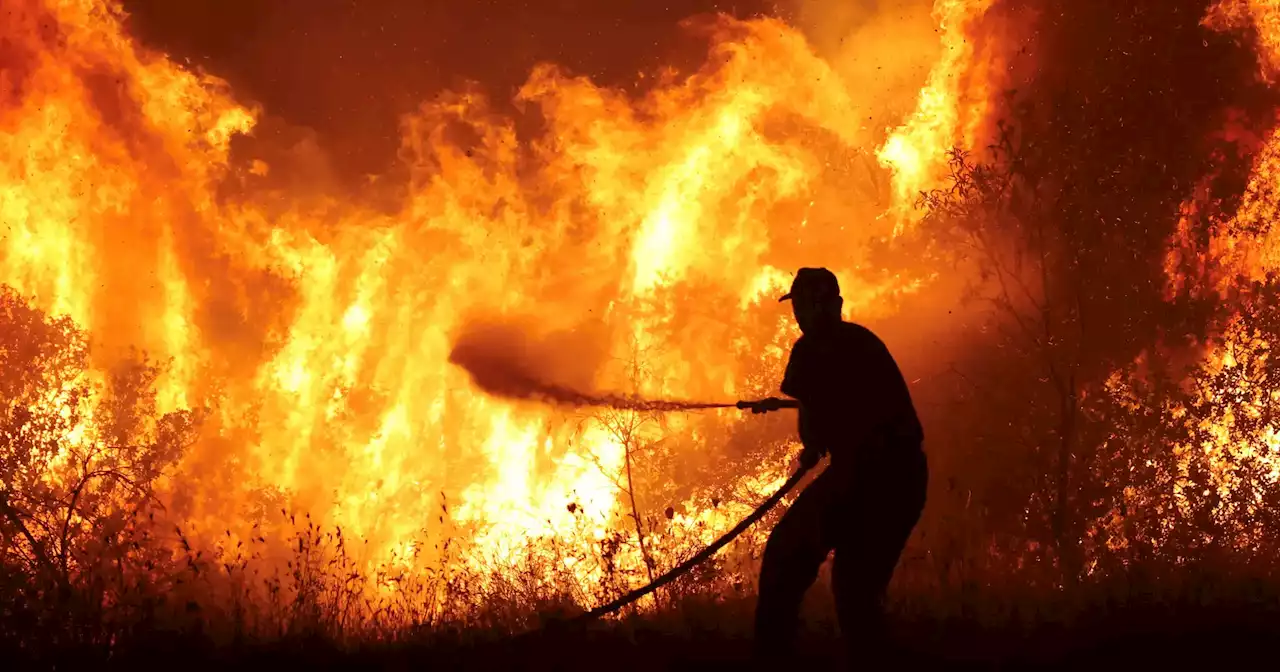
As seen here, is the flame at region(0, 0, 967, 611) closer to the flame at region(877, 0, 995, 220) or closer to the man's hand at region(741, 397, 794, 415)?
the flame at region(877, 0, 995, 220)

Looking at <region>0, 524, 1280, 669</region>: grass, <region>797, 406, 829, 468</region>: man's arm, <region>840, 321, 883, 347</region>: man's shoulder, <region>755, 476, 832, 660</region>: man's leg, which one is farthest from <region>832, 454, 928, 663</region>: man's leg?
<region>0, 524, 1280, 669</region>: grass

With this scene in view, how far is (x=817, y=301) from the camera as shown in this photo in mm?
5723

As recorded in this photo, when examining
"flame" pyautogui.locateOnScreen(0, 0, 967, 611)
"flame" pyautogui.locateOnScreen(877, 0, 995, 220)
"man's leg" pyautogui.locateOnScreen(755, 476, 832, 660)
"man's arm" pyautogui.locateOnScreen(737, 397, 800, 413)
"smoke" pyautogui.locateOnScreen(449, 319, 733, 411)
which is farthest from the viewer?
"smoke" pyautogui.locateOnScreen(449, 319, 733, 411)

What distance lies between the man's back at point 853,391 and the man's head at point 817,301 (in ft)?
0.22

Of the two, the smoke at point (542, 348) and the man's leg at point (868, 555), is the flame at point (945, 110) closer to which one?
the smoke at point (542, 348)

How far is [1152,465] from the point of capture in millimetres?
17672

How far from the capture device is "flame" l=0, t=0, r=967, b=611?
71.0 feet

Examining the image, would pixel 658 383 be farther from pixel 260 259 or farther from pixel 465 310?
pixel 260 259

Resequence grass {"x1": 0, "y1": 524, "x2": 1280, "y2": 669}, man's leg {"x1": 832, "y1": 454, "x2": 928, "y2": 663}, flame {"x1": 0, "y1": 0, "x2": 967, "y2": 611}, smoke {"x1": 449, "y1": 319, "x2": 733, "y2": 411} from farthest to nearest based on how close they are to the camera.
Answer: smoke {"x1": 449, "y1": 319, "x2": 733, "y2": 411} < flame {"x1": 0, "y1": 0, "x2": 967, "y2": 611} < grass {"x1": 0, "y1": 524, "x2": 1280, "y2": 669} < man's leg {"x1": 832, "y1": 454, "x2": 928, "y2": 663}

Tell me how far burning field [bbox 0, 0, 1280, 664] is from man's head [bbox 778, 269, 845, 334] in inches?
57.9

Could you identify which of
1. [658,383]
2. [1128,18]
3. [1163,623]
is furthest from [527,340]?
[1163,623]

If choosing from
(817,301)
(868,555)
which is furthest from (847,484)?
(817,301)

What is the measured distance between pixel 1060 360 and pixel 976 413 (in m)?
Result: 2.24

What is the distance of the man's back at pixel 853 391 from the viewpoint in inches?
216
